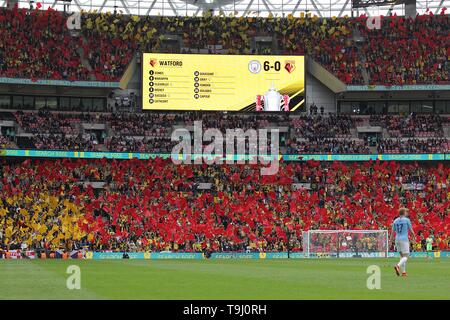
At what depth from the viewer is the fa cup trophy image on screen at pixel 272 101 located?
73312 millimetres

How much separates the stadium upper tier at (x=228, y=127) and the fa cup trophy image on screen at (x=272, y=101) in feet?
7.83

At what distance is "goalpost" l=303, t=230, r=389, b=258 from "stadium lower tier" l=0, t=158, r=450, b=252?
70.7 inches

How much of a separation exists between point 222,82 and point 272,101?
4934mm

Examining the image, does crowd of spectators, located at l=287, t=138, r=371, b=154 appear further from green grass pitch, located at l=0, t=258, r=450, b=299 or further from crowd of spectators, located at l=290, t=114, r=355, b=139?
green grass pitch, located at l=0, t=258, r=450, b=299

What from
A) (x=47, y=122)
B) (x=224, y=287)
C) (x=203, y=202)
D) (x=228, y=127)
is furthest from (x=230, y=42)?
(x=224, y=287)

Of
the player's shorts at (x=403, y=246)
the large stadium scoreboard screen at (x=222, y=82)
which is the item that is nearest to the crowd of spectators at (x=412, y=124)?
the large stadium scoreboard screen at (x=222, y=82)

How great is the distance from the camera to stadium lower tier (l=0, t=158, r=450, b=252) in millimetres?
57562

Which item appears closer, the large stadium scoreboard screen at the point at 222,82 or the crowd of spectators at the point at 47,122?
the crowd of spectators at the point at 47,122

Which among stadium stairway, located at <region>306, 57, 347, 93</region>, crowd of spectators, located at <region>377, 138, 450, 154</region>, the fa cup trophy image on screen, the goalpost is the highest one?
stadium stairway, located at <region>306, 57, 347, 93</region>

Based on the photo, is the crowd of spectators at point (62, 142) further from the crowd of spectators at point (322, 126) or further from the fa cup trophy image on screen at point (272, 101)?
the crowd of spectators at point (322, 126)

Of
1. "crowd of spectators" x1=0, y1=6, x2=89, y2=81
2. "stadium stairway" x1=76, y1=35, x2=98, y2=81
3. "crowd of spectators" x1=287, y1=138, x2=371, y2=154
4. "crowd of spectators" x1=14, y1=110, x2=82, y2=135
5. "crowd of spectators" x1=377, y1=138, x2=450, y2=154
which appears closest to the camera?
"crowd of spectators" x1=14, y1=110, x2=82, y2=135

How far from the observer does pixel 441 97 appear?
259 ft

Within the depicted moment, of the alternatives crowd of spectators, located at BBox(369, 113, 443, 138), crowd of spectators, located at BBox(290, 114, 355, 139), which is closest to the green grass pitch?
crowd of spectators, located at BBox(290, 114, 355, 139)

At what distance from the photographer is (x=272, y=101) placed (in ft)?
241
